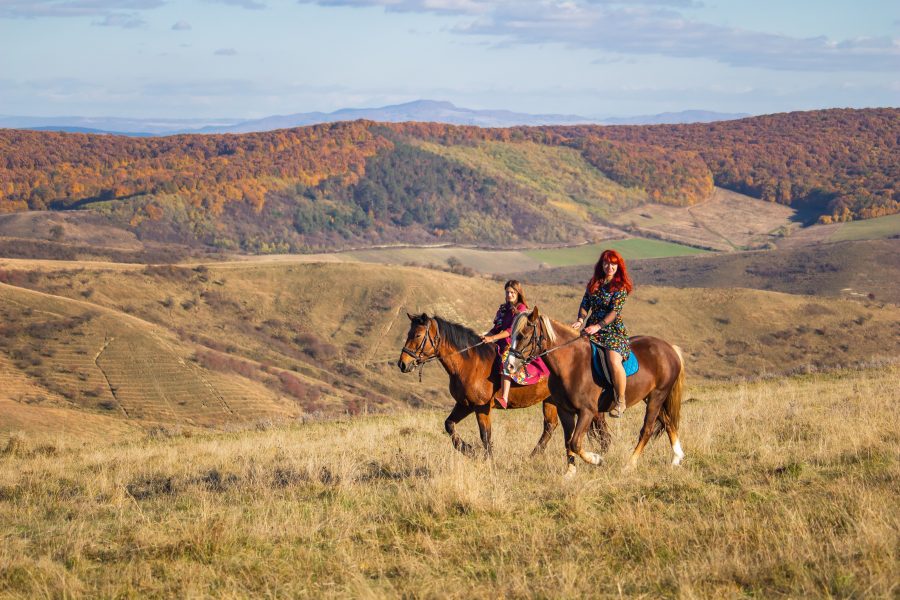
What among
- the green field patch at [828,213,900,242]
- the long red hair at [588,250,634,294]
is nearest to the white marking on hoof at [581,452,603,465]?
the long red hair at [588,250,634,294]

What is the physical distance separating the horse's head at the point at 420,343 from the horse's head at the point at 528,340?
1933 mm

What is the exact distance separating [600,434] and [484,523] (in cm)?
449

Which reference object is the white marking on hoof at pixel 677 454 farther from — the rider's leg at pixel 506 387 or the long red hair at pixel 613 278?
the rider's leg at pixel 506 387

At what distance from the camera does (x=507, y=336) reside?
11359 mm

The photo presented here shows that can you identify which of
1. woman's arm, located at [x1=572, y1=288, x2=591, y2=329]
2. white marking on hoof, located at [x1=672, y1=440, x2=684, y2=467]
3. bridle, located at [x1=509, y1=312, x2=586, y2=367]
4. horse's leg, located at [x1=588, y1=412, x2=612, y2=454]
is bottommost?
horse's leg, located at [x1=588, y1=412, x2=612, y2=454]

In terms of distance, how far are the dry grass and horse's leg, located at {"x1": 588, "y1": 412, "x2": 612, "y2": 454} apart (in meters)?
0.17

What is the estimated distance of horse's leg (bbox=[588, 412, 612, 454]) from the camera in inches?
450

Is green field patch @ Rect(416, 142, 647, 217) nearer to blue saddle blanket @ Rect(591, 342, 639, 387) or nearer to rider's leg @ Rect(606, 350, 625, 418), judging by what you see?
blue saddle blanket @ Rect(591, 342, 639, 387)

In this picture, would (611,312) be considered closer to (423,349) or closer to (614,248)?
(423,349)

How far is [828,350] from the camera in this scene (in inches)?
2050

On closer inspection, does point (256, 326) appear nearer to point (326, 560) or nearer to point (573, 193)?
point (326, 560)

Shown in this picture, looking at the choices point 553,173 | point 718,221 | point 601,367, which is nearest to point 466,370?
point 601,367

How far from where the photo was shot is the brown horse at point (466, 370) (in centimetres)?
1171

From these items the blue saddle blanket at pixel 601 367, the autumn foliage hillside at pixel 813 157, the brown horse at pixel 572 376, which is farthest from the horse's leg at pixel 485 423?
the autumn foliage hillside at pixel 813 157
